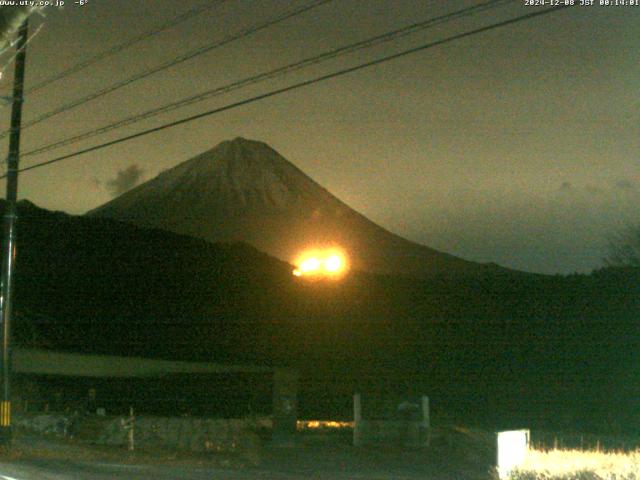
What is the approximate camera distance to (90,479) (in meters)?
13.1

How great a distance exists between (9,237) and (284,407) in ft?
30.0

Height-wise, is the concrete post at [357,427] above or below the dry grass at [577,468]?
below

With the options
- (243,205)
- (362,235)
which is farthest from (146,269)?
(243,205)

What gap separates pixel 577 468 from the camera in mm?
12789

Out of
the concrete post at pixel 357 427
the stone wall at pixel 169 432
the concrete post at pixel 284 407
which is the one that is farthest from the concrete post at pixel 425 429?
the stone wall at pixel 169 432

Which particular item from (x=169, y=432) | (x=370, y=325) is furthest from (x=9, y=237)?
(x=370, y=325)

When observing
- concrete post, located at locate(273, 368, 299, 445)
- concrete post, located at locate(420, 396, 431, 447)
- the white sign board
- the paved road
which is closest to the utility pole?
the paved road

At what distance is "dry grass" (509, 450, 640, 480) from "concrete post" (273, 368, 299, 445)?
9.93 m

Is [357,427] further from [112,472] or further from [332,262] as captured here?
[112,472]

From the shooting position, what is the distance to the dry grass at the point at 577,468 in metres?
11.9

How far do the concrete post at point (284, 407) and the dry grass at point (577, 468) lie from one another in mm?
9927

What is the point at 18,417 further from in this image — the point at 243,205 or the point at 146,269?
the point at 243,205

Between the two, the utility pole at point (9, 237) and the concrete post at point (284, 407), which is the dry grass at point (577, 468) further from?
the utility pole at point (9, 237)

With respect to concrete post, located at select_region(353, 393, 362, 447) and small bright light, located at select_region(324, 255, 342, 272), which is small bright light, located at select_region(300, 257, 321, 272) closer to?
small bright light, located at select_region(324, 255, 342, 272)
